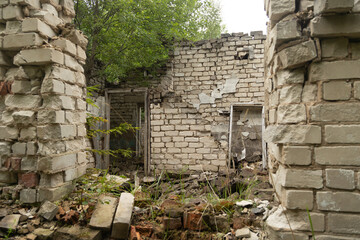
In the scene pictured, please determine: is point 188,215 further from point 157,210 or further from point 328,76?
point 328,76

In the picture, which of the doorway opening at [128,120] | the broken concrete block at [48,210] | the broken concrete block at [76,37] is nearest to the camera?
the broken concrete block at [48,210]

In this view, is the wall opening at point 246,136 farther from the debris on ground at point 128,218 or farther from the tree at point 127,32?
the debris on ground at point 128,218

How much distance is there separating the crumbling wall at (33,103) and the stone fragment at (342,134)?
2472 mm

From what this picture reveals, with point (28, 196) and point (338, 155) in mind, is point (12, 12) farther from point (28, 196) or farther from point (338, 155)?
point (338, 155)

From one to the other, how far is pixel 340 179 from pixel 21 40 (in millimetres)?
3181

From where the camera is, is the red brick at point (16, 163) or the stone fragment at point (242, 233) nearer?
the stone fragment at point (242, 233)

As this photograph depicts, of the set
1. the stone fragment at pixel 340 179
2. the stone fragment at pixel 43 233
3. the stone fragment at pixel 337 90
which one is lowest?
the stone fragment at pixel 43 233

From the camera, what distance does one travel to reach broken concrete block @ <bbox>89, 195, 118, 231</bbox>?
2127 millimetres

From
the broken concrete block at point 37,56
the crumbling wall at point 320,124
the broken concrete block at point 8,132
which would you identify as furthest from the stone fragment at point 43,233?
the crumbling wall at point 320,124

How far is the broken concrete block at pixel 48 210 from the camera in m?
2.21

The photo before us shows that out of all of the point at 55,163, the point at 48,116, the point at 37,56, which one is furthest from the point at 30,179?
the point at 37,56

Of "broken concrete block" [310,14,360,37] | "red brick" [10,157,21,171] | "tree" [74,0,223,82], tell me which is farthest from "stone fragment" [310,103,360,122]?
"tree" [74,0,223,82]

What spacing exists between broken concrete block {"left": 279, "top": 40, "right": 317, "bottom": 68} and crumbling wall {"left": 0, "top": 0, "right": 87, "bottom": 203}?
2209 millimetres

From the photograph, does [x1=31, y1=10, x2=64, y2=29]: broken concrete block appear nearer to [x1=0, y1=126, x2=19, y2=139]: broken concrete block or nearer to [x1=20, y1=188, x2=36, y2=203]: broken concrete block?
[x1=0, y1=126, x2=19, y2=139]: broken concrete block
